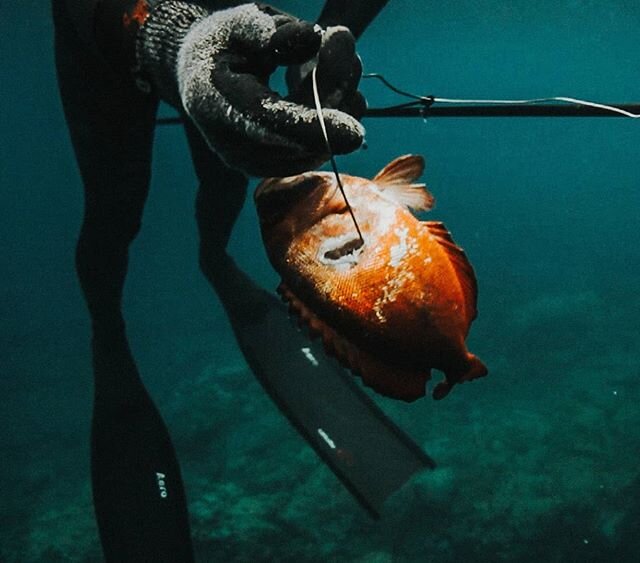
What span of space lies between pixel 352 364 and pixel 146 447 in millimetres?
2587

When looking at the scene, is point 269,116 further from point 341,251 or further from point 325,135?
point 341,251

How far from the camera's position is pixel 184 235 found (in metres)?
31.3

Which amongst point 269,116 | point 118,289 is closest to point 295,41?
point 269,116

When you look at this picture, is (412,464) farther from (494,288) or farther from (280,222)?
(494,288)

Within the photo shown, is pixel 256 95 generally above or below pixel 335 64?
below

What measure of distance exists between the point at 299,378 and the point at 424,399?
6896mm

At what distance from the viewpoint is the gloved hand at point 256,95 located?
124 centimetres

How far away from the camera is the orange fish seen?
1186mm

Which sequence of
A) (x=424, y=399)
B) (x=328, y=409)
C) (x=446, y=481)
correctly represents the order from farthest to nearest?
(x=424, y=399) → (x=446, y=481) → (x=328, y=409)

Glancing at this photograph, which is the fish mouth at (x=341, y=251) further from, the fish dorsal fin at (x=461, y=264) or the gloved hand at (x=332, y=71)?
the gloved hand at (x=332, y=71)

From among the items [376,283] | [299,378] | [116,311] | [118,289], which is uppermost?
[376,283]

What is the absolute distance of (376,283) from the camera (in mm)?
1199

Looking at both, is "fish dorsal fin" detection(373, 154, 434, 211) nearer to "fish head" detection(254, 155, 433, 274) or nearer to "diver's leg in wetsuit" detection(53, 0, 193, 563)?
"fish head" detection(254, 155, 433, 274)

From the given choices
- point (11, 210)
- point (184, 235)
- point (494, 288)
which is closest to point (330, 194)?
point (494, 288)
